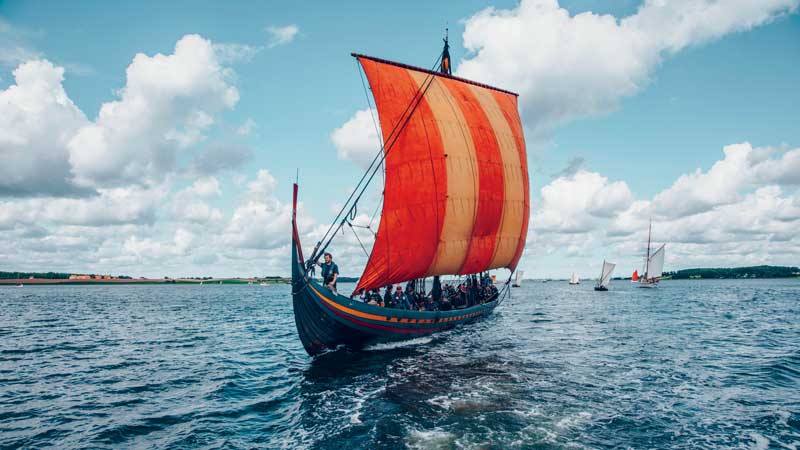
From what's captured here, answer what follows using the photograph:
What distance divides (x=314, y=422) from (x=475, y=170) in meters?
19.3

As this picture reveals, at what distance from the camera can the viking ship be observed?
19297mm

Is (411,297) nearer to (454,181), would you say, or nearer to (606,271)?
(454,181)

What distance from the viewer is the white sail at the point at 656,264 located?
99.4m

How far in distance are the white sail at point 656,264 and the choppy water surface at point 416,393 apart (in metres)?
82.1

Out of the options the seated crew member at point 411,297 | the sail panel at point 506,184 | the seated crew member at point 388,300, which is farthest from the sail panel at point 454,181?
the sail panel at point 506,184

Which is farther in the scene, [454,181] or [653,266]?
[653,266]

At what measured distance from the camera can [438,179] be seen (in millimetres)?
24562

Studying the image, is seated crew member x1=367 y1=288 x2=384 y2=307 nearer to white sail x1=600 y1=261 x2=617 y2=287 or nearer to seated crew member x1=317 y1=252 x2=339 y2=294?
seated crew member x1=317 y1=252 x2=339 y2=294

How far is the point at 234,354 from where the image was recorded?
74.5 feet

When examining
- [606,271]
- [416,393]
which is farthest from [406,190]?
[606,271]

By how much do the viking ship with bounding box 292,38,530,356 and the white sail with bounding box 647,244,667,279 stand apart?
84820mm

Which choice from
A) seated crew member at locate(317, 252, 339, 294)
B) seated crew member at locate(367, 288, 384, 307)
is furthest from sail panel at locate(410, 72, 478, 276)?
seated crew member at locate(317, 252, 339, 294)

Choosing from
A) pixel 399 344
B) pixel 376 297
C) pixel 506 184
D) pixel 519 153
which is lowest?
pixel 399 344

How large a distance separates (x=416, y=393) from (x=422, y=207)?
12.1m
